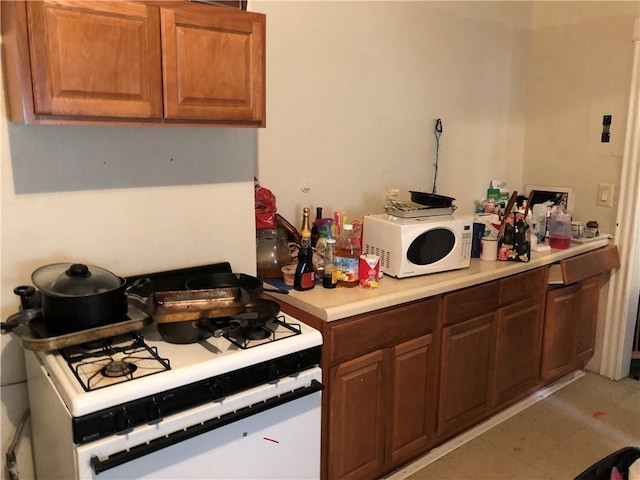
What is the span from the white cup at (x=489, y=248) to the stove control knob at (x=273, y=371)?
58.9 inches

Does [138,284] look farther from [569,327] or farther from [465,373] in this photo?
[569,327]

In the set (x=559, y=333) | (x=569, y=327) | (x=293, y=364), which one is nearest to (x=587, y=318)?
(x=569, y=327)

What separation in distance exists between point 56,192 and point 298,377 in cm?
99

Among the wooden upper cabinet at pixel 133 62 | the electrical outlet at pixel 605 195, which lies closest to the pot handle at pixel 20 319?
the wooden upper cabinet at pixel 133 62

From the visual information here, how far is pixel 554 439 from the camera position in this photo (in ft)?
8.80

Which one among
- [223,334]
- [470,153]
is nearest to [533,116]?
[470,153]

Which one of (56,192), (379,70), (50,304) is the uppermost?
(379,70)

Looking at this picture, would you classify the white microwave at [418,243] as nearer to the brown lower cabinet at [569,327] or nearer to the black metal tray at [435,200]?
the black metal tray at [435,200]

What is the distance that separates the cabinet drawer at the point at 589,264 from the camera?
2.84m

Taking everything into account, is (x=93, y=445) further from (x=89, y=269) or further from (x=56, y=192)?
(x=56, y=192)

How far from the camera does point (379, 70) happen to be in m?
2.78

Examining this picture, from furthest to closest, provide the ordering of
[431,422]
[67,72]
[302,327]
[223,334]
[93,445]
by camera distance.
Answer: [431,422] < [302,327] < [223,334] < [67,72] < [93,445]

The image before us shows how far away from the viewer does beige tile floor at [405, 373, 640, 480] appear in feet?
7.99

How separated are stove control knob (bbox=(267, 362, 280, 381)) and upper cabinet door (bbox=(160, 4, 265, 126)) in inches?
32.2
